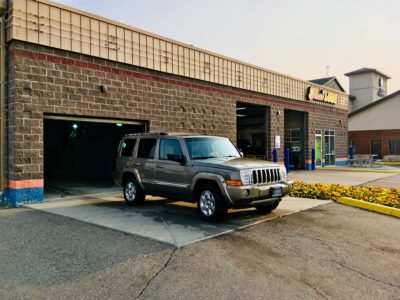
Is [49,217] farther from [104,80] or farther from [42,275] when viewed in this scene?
[104,80]

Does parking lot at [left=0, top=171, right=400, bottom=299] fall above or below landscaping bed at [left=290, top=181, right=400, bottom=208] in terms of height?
below

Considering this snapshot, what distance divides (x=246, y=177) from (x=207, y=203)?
109 cm

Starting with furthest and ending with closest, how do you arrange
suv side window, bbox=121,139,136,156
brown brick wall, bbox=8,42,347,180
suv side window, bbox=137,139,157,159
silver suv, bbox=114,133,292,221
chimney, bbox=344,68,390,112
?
chimney, bbox=344,68,390,112 → suv side window, bbox=121,139,136,156 → brown brick wall, bbox=8,42,347,180 → suv side window, bbox=137,139,157,159 → silver suv, bbox=114,133,292,221

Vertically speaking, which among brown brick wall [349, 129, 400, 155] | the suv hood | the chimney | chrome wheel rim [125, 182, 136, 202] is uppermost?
the chimney

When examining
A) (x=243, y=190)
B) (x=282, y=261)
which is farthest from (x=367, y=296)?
(x=243, y=190)

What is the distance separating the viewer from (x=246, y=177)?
22.8 feet

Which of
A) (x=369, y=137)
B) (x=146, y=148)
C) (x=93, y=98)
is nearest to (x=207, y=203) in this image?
(x=146, y=148)

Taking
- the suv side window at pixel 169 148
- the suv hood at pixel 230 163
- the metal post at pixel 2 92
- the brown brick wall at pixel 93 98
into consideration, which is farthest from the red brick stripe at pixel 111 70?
the suv hood at pixel 230 163

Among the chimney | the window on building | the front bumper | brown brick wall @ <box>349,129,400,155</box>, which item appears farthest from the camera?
the chimney

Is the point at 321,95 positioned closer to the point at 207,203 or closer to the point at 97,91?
the point at 97,91

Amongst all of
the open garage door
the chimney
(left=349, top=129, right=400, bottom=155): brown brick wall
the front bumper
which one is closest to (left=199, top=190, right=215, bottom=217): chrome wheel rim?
the front bumper

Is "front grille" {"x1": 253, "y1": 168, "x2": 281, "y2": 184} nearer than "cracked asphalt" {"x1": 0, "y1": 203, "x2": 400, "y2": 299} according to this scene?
No

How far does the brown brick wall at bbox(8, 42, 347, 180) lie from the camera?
948 cm

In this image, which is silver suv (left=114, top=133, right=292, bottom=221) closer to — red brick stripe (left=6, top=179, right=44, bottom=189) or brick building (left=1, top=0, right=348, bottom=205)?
red brick stripe (left=6, top=179, right=44, bottom=189)
